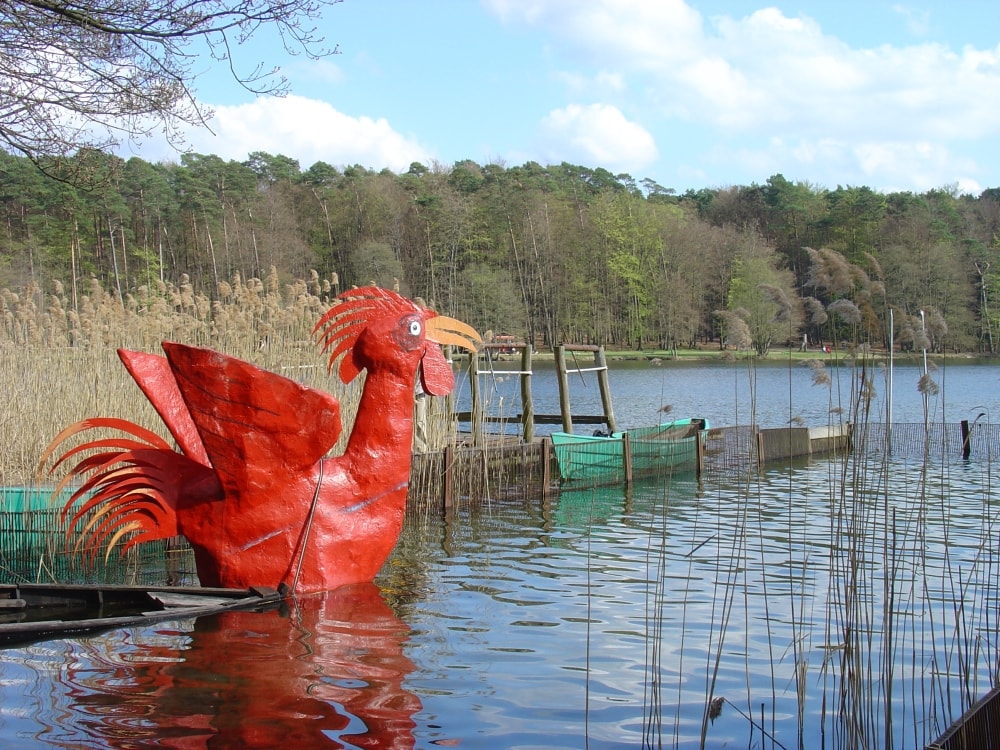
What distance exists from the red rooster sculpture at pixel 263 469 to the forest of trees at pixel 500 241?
21734 mm

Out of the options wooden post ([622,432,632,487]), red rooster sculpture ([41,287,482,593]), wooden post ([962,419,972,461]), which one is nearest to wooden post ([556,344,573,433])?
wooden post ([622,432,632,487])

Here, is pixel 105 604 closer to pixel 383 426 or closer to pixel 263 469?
pixel 263 469

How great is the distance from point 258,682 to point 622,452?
814cm

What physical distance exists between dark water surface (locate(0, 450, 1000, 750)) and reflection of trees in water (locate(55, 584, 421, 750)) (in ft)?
0.05

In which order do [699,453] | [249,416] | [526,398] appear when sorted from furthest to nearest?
1. [699,453]
2. [526,398]
3. [249,416]

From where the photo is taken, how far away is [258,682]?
4.53 m

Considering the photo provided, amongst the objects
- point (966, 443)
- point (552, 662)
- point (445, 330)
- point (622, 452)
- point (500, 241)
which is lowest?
point (552, 662)

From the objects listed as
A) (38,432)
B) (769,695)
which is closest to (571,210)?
(38,432)

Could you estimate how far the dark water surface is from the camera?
393 centimetres

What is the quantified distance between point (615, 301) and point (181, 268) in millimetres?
19590

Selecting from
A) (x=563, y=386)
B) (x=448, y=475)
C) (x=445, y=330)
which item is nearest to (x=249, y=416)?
(x=445, y=330)

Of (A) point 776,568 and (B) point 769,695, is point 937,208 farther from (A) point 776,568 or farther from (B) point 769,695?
(B) point 769,695

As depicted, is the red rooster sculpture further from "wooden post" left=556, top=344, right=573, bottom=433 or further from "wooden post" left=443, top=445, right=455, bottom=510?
"wooden post" left=556, top=344, right=573, bottom=433

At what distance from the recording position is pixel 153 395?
18.4ft
